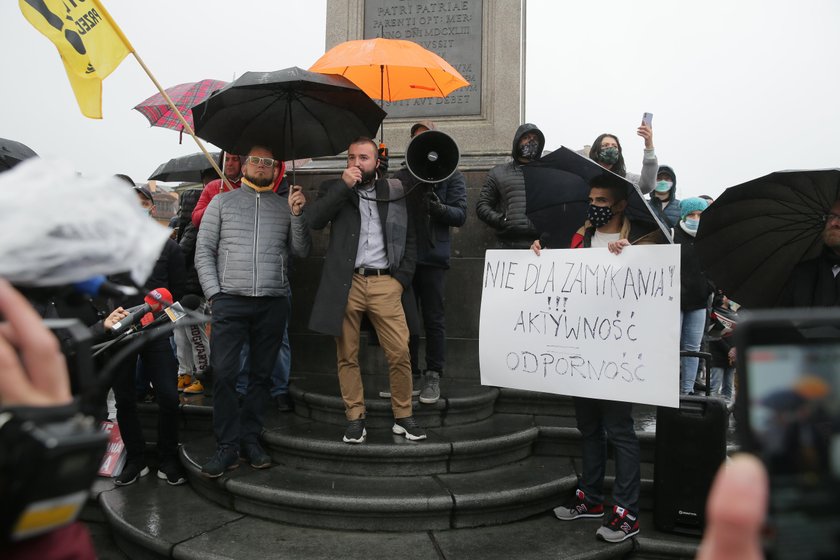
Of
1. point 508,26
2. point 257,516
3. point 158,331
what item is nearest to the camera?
point 158,331

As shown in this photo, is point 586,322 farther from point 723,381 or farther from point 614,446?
point 723,381

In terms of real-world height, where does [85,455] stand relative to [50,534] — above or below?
above

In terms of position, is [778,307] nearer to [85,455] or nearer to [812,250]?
[812,250]

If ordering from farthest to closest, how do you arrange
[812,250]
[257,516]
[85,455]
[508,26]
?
1. [508,26]
2. [257,516]
3. [812,250]
4. [85,455]

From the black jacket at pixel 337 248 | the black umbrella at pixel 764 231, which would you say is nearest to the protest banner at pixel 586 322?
the black umbrella at pixel 764 231

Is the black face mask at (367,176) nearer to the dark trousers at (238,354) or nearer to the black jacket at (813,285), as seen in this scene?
the dark trousers at (238,354)

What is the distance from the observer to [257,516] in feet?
14.0

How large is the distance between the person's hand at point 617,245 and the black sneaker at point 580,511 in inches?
62.2

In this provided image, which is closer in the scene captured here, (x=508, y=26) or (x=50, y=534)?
(x=50, y=534)

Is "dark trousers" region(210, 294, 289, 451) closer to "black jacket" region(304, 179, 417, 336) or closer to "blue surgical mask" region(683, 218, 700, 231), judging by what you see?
"black jacket" region(304, 179, 417, 336)

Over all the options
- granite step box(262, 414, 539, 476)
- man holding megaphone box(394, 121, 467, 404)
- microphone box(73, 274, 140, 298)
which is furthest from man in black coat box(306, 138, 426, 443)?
microphone box(73, 274, 140, 298)

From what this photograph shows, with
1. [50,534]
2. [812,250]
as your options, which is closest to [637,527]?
[812,250]

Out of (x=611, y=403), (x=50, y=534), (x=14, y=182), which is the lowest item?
(x=611, y=403)

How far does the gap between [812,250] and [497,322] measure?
190cm
